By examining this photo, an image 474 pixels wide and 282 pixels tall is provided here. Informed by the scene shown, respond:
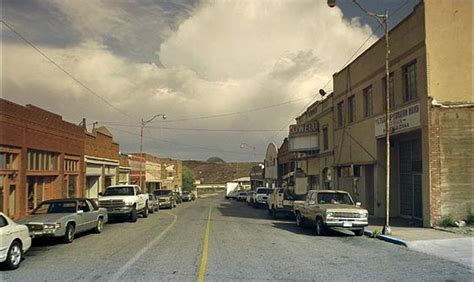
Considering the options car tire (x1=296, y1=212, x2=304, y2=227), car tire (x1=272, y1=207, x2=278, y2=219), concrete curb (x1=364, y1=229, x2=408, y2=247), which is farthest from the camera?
car tire (x1=272, y1=207, x2=278, y2=219)

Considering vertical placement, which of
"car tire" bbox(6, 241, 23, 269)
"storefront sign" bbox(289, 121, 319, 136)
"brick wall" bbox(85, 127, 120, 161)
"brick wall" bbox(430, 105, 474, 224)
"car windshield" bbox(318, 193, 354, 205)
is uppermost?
"storefront sign" bbox(289, 121, 319, 136)

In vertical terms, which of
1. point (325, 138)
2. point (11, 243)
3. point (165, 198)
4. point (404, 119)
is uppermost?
point (325, 138)

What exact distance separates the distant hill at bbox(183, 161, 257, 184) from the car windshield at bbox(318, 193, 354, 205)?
143m

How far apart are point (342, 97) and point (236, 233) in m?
17.9

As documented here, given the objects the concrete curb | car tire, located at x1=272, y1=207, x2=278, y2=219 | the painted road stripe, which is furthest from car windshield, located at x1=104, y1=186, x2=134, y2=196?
the concrete curb

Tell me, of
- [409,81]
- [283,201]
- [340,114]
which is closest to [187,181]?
[340,114]

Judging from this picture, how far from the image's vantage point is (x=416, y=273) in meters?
11.2

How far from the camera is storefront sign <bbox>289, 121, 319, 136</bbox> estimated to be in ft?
141

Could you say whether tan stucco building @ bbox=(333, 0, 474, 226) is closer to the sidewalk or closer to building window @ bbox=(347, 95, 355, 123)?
the sidewalk

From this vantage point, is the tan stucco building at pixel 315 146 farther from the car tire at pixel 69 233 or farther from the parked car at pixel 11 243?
the parked car at pixel 11 243

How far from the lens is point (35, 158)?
27656 mm

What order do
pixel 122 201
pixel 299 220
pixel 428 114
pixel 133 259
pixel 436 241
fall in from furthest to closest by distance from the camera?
pixel 122 201
pixel 299 220
pixel 428 114
pixel 436 241
pixel 133 259

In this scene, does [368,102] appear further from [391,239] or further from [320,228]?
[391,239]

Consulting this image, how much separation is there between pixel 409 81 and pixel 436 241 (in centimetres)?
966
